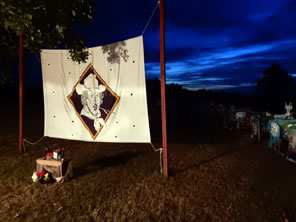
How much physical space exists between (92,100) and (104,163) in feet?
5.42

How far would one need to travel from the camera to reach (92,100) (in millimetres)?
5113

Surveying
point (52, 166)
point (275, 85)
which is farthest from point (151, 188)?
point (275, 85)

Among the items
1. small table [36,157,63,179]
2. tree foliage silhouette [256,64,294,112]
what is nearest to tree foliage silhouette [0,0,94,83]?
small table [36,157,63,179]

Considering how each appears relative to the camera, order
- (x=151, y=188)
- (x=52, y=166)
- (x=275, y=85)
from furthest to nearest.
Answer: (x=275, y=85) → (x=52, y=166) → (x=151, y=188)

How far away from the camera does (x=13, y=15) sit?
424cm

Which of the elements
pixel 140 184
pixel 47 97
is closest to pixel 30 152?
pixel 47 97

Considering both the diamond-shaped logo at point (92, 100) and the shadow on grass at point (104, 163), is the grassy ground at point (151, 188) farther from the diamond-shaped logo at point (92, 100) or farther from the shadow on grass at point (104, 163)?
the diamond-shaped logo at point (92, 100)

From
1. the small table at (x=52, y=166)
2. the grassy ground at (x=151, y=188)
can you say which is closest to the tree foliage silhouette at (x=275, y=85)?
the grassy ground at (x=151, y=188)

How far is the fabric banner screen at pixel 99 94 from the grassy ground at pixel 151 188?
32.6 inches

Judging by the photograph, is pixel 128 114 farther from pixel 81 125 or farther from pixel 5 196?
pixel 5 196

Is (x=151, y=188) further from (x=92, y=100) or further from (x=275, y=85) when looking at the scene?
(x=275, y=85)

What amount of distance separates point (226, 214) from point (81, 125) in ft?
12.7

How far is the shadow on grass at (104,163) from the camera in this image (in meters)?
4.77

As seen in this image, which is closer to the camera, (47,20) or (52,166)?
(52,166)
